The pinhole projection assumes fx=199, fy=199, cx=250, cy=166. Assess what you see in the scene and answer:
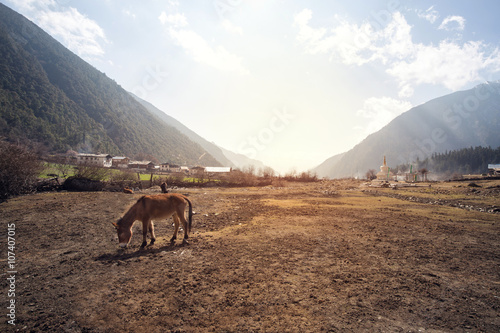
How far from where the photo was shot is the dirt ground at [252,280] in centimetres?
406

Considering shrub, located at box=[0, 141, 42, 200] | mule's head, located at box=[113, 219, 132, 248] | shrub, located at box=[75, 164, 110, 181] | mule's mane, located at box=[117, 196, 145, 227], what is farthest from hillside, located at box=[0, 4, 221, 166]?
mule's head, located at box=[113, 219, 132, 248]

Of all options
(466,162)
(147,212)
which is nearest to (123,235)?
(147,212)

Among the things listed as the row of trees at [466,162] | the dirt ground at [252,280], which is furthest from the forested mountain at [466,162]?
the dirt ground at [252,280]

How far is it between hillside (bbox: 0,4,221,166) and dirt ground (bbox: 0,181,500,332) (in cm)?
9879

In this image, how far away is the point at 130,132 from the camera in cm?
14612

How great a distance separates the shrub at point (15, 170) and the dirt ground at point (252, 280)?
23.9 feet

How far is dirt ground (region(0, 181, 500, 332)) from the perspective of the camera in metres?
4.06

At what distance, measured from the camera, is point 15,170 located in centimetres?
1577

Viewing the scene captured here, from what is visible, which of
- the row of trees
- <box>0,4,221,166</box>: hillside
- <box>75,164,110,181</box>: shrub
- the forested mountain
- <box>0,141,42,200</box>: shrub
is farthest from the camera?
the forested mountain

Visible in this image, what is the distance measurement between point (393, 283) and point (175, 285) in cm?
608

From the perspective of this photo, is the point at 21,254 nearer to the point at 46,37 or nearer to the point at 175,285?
the point at 175,285

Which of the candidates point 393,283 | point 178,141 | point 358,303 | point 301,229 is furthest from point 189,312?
point 178,141

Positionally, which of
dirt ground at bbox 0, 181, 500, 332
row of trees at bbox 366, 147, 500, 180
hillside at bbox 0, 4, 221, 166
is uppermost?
hillside at bbox 0, 4, 221, 166

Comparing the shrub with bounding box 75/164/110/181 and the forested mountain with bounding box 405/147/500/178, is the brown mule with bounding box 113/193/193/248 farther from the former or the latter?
the forested mountain with bounding box 405/147/500/178
